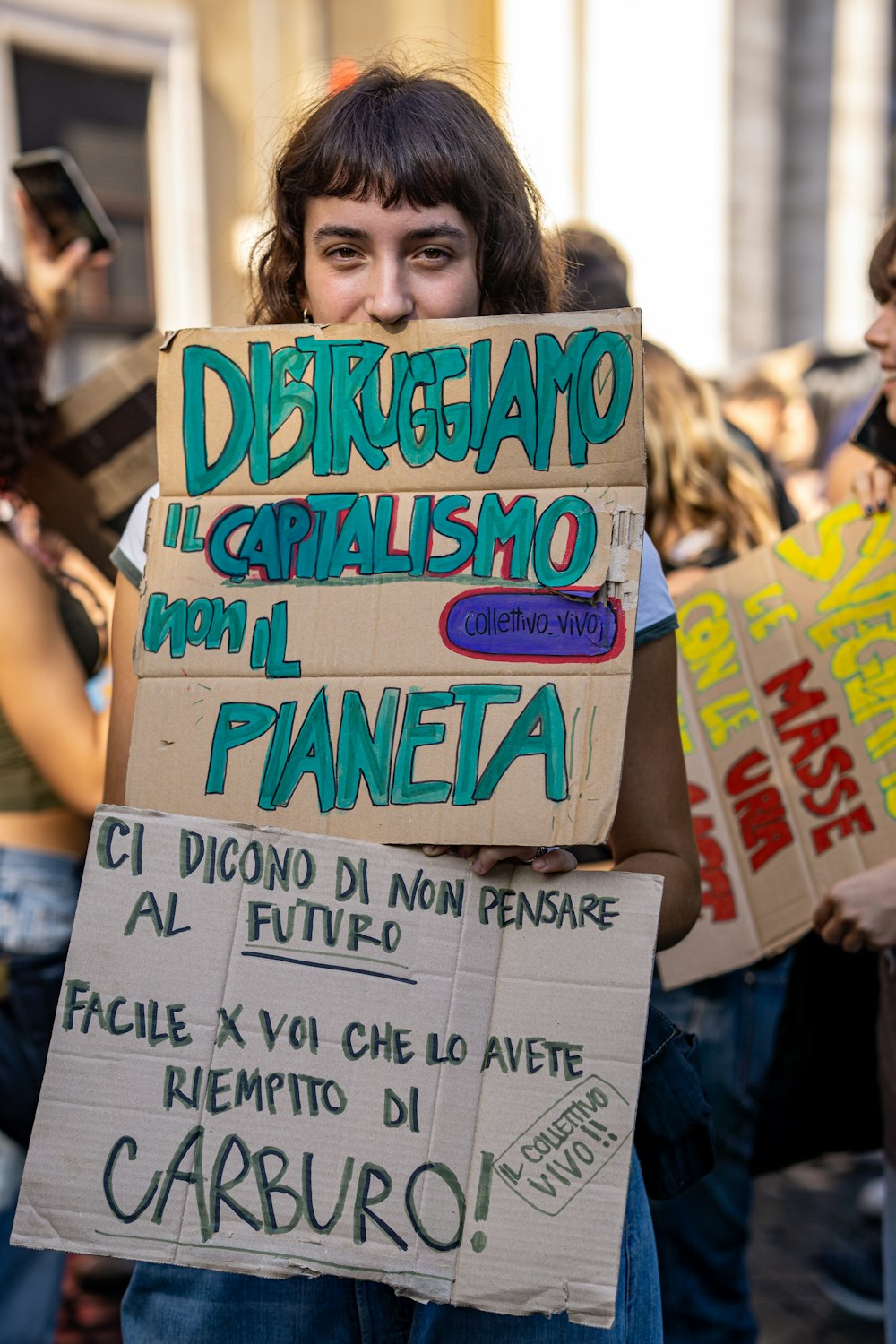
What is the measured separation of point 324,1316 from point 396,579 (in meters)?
0.72

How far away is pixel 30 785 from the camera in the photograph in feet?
6.92

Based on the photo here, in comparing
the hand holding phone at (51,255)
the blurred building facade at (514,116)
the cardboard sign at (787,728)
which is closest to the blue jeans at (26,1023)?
the cardboard sign at (787,728)

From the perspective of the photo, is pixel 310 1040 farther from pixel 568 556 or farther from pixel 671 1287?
pixel 671 1287

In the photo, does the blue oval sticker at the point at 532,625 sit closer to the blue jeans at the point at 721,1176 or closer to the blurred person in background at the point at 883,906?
the blurred person in background at the point at 883,906

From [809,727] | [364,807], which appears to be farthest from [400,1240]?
[809,727]

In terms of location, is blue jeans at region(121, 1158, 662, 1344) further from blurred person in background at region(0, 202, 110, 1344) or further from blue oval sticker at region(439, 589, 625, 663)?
blurred person in background at region(0, 202, 110, 1344)

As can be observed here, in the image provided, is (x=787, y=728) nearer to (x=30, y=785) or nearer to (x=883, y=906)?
(x=883, y=906)

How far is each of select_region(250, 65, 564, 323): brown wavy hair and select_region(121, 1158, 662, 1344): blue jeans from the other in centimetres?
104

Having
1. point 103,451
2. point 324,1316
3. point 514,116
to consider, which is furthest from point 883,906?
point 514,116

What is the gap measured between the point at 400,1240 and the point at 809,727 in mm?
1015

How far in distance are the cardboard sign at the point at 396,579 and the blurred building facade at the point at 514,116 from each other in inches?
244

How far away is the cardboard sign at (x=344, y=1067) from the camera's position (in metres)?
1.19

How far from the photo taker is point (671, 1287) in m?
2.20

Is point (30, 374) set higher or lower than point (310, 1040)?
higher
